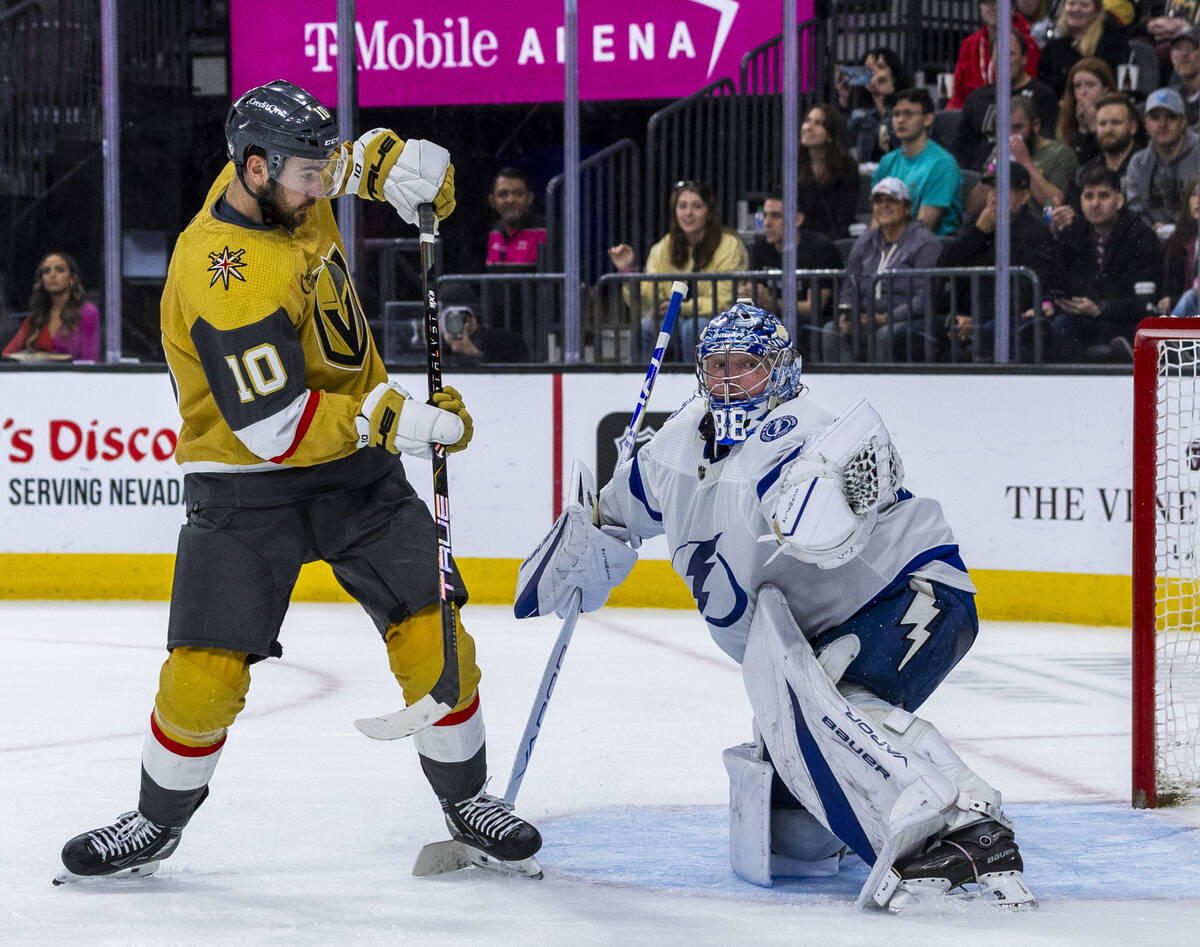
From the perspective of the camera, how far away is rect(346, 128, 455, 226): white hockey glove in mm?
2623

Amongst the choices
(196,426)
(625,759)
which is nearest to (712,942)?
(196,426)

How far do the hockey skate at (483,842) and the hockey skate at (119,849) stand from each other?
370 millimetres

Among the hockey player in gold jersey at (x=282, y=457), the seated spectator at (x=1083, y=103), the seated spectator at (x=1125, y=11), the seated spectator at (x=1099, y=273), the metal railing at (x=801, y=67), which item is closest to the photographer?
the hockey player in gold jersey at (x=282, y=457)

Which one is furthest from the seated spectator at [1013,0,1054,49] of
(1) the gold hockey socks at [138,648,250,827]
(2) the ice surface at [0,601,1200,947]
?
(1) the gold hockey socks at [138,648,250,827]

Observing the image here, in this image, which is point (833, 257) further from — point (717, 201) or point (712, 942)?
point (712, 942)

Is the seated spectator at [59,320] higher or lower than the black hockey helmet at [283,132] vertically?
lower

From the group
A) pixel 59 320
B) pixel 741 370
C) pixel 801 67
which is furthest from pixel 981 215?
pixel 741 370

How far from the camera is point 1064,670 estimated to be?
178 inches

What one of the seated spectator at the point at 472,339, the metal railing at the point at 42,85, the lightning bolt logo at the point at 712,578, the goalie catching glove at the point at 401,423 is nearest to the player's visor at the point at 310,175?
the goalie catching glove at the point at 401,423

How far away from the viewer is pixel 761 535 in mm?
2471

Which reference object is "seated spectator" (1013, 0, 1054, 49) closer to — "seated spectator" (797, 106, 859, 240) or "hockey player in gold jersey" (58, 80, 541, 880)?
"seated spectator" (797, 106, 859, 240)

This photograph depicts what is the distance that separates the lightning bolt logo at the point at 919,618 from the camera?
2502 mm

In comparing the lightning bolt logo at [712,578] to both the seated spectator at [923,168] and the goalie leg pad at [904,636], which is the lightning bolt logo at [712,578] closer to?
the goalie leg pad at [904,636]

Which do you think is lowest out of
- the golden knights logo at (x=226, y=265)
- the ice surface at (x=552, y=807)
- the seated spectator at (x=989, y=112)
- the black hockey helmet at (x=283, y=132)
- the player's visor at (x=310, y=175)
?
the ice surface at (x=552, y=807)
